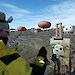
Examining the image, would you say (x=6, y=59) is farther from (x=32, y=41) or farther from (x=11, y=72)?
(x=32, y=41)

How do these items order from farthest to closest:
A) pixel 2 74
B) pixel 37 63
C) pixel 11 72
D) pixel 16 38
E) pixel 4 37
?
pixel 16 38
pixel 37 63
pixel 4 37
pixel 11 72
pixel 2 74

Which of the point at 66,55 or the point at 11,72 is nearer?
the point at 11,72

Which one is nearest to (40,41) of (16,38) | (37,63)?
(16,38)

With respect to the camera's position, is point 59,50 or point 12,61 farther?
point 59,50

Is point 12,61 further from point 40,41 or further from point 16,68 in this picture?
point 40,41

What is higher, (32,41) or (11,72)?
(11,72)

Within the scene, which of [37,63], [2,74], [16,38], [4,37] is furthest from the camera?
[16,38]

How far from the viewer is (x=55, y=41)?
32.6 ft

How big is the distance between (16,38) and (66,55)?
13944 millimetres

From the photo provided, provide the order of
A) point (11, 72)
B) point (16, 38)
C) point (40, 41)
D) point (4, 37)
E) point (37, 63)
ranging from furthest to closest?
1. point (16, 38)
2. point (40, 41)
3. point (37, 63)
4. point (4, 37)
5. point (11, 72)

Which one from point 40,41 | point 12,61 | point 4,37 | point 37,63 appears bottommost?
point 40,41

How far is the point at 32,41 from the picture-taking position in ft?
68.8

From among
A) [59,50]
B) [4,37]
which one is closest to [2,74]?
[4,37]

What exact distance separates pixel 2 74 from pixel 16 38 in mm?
19986
